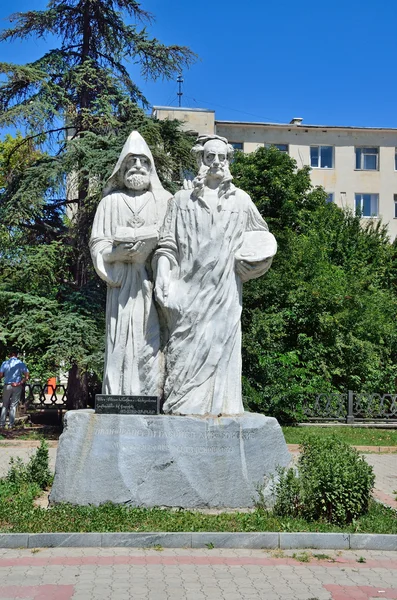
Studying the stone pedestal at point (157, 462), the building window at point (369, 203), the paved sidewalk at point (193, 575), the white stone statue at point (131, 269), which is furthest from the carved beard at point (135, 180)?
the building window at point (369, 203)

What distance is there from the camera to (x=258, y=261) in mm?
7211

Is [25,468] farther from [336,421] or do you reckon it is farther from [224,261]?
[336,421]

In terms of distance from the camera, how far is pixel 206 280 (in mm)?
7094

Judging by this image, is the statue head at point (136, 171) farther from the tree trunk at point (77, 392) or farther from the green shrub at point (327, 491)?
the tree trunk at point (77, 392)

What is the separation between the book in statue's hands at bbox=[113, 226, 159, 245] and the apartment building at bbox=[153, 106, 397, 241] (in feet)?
95.5

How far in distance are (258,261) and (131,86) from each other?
1331cm

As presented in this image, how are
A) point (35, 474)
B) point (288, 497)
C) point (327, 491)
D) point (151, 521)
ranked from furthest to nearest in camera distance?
point (35, 474) → point (288, 497) → point (327, 491) → point (151, 521)

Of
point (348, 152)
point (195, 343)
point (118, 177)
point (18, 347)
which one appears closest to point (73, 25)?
point (18, 347)

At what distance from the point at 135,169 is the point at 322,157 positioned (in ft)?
99.8

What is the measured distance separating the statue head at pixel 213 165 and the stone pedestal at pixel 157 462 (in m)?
2.17

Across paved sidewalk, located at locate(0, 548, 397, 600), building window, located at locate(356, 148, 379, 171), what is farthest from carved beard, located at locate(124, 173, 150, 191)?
building window, located at locate(356, 148, 379, 171)

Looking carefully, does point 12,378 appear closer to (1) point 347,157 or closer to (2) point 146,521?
(2) point 146,521

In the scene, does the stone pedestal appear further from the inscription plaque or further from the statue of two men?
the statue of two men

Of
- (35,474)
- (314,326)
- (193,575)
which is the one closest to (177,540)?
(193,575)
